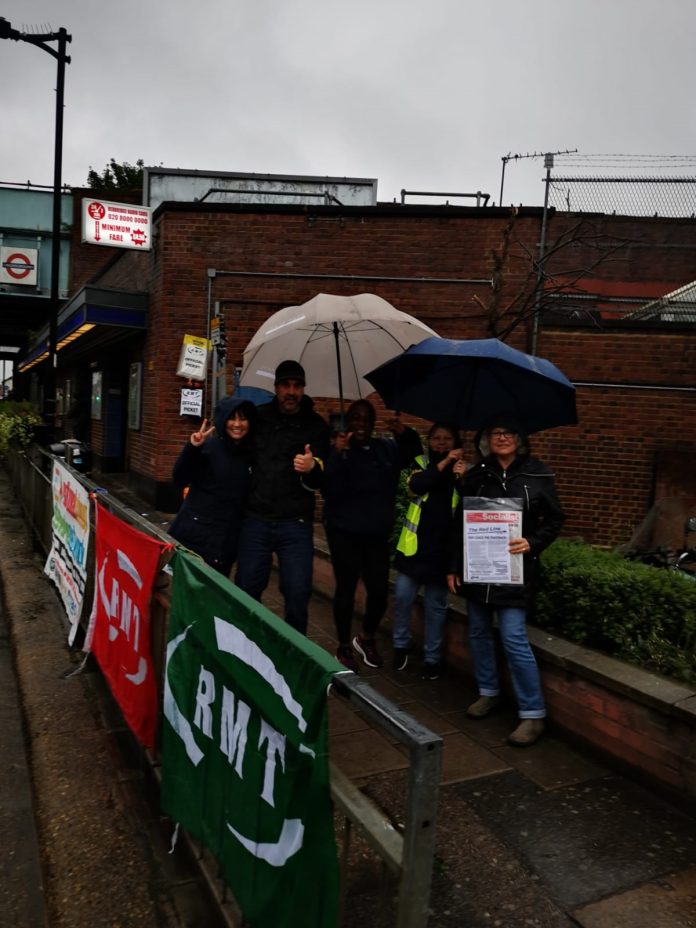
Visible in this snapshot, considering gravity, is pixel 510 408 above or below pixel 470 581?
above

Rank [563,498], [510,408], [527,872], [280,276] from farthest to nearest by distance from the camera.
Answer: [280,276], [563,498], [510,408], [527,872]

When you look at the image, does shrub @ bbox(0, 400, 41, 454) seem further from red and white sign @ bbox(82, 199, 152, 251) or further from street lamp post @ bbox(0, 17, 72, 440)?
red and white sign @ bbox(82, 199, 152, 251)

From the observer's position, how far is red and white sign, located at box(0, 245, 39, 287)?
22.8m

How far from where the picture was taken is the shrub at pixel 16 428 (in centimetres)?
1105

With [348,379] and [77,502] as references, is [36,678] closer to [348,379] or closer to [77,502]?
[77,502]

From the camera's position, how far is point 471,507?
3.81m

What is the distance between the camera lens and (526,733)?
11.7 ft

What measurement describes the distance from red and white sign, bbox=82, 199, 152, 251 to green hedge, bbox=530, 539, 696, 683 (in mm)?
9933

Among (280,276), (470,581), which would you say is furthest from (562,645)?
(280,276)

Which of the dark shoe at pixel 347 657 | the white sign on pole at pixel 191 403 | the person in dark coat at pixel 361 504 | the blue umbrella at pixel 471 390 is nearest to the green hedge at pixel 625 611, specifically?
the blue umbrella at pixel 471 390

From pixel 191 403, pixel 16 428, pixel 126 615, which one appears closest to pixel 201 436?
pixel 126 615

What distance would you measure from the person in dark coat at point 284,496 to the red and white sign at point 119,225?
28.9 feet

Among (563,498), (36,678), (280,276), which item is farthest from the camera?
(280,276)

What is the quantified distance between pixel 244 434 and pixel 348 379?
1.22 meters
